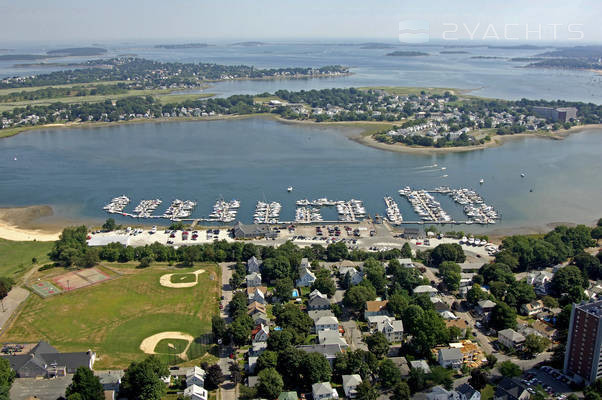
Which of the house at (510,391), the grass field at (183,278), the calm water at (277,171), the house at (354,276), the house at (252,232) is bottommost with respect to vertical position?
the house at (510,391)

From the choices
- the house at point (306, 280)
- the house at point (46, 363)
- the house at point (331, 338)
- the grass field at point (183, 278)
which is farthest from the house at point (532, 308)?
the house at point (46, 363)

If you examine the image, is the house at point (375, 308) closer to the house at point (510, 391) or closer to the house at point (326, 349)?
the house at point (326, 349)

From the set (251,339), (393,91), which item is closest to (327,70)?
(393,91)

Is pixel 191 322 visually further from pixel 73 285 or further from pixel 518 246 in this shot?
pixel 518 246

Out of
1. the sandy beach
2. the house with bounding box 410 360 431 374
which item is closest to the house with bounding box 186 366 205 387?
the house with bounding box 410 360 431 374

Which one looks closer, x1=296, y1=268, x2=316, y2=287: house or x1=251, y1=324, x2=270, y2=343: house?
x1=251, y1=324, x2=270, y2=343: house

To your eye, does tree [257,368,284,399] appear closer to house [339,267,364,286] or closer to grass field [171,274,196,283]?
house [339,267,364,286]
